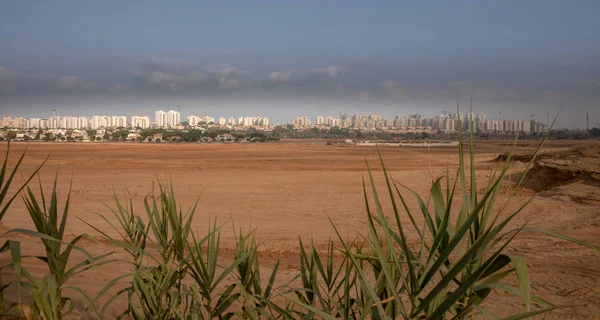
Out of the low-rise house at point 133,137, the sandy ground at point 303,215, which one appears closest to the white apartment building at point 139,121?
the low-rise house at point 133,137

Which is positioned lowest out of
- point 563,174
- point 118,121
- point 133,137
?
point 563,174

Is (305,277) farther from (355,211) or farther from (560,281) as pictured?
(355,211)

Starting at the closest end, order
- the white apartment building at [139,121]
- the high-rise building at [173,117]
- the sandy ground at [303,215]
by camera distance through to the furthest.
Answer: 1. the sandy ground at [303,215]
2. the white apartment building at [139,121]
3. the high-rise building at [173,117]

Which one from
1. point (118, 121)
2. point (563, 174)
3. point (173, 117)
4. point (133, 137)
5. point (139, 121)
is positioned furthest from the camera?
point (173, 117)

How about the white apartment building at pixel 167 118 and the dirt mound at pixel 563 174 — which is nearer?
the dirt mound at pixel 563 174

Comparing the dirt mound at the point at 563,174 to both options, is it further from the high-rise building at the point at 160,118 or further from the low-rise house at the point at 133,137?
the high-rise building at the point at 160,118

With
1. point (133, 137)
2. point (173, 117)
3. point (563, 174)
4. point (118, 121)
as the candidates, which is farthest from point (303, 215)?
point (173, 117)

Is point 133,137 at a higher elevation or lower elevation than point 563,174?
higher

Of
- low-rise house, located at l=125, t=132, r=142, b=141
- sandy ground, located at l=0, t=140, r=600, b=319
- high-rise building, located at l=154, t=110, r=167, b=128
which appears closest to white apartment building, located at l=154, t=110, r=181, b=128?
high-rise building, located at l=154, t=110, r=167, b=128

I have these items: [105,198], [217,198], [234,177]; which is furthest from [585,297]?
[234,177]

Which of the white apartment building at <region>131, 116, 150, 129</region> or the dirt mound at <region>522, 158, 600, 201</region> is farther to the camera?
the white apartment building at <region>131, 116, 150, 129</region>

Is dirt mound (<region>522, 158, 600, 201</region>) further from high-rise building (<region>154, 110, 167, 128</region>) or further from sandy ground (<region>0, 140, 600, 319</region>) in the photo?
high-rise building (<region>154, 110, 167, 128</region>)

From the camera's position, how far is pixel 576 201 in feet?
48.8

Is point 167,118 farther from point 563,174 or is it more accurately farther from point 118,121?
point 563,174
